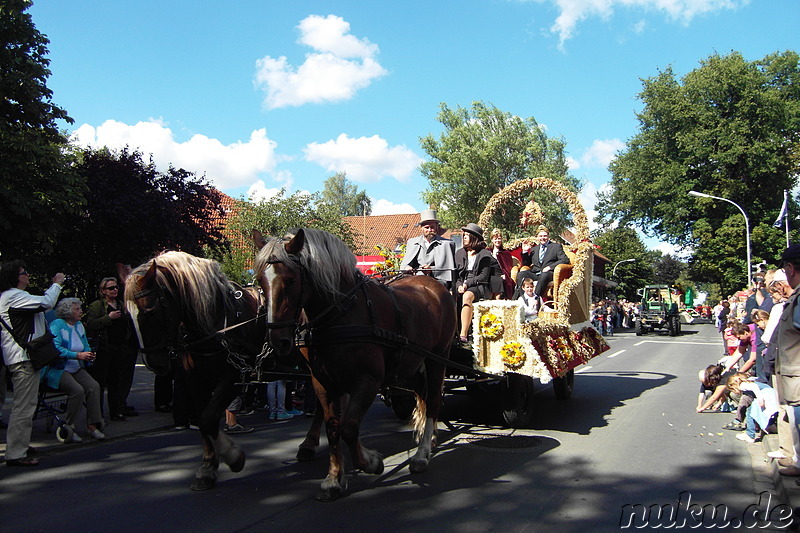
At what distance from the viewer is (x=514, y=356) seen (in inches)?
259

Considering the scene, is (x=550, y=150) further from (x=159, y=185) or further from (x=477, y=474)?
(x=477, y=474)

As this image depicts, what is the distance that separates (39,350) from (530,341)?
5.00 m

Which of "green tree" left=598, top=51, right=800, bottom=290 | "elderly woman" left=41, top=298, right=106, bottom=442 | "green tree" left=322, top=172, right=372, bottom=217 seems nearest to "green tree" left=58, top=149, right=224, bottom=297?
"elderly woman" left=41, top=298, right=106, bottom=442

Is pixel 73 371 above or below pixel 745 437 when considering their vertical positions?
above

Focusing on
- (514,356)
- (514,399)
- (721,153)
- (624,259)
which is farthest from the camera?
(624,259)

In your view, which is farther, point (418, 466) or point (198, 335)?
point (418, 466)

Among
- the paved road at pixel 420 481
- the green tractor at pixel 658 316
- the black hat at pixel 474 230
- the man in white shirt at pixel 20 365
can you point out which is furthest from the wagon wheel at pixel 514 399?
the green tractor at pixel 658 316

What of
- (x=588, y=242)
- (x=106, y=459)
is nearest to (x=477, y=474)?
(x=106, y=459)

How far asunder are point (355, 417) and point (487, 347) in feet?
9.29

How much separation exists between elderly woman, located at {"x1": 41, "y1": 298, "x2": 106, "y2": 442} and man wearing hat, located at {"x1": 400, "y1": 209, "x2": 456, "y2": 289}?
3.96m

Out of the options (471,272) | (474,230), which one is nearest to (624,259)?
(474,230)

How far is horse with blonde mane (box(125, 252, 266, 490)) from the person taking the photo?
179 inches

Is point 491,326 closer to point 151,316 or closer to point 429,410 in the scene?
point 429,410

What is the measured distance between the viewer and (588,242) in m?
8.48
